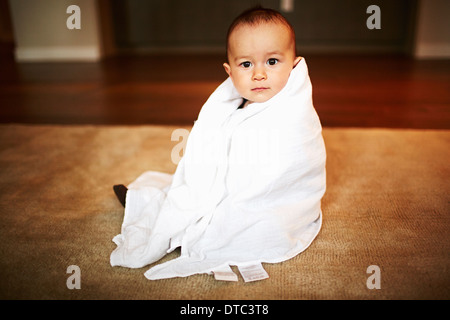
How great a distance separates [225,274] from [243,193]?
172mm

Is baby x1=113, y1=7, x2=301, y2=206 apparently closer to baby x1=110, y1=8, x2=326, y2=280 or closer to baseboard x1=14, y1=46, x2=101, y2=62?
baby x1=110, y1=8, x2=326, y2=280

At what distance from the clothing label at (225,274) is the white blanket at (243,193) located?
11mm

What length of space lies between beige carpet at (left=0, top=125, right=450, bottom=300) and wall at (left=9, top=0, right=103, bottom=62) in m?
2.45

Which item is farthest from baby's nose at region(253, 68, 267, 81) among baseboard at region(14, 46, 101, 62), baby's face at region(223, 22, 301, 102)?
baseboard at region(14, 46, 101, 62)

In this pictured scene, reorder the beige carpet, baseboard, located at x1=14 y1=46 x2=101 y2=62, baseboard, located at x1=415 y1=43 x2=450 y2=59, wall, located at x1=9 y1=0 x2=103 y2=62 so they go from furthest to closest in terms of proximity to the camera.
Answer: baseboard, located at x1=14 y1=46 x2=101 y2=62 < wall, located at x1=9 y1=0 x2=103 y2=62 < baseboard, located at x1=415 y1=43 x2=450 y2=59 < the beige carpet

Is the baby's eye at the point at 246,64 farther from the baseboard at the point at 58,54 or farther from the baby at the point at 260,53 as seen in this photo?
the baseboard at the point at 58,54

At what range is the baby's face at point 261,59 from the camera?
818mm

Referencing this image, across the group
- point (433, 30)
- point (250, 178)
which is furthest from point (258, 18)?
point (433, 30)

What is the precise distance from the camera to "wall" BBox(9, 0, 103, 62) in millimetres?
3756

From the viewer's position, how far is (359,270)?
819 millimetres

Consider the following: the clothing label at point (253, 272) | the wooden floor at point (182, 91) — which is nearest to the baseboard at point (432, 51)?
the wooden floor at point (182, 91)

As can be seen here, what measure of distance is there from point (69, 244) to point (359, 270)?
2.11 ft

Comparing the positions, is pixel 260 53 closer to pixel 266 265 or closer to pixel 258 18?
pixel 258 18

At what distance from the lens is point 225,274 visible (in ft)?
2.64
